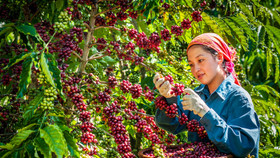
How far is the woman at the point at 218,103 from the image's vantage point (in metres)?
1.50

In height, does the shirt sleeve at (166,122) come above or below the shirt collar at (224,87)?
below

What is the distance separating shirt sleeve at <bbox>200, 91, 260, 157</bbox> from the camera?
58.5 inches

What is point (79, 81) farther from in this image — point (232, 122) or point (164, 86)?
point (232, 122)

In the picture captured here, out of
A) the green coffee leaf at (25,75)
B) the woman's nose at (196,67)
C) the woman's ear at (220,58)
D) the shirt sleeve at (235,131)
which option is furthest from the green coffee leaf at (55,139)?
the woman's ear at (220,58)

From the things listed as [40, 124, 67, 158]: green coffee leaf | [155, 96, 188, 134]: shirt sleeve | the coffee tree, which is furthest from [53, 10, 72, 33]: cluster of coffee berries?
[155, 96, 188, 134]: shirt sleeve

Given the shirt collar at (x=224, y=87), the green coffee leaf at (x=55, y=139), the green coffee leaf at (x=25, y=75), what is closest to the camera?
the green coffee leaf at (x=55, y=139)

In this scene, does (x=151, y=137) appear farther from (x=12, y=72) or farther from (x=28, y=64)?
(x=12, y=72)

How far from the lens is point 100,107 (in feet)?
6.33

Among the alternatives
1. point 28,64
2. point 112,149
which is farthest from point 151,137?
point 28,64

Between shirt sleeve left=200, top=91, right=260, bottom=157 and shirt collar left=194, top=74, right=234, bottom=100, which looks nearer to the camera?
shirt sleeve left=200, top=91, right=260, bottom=157

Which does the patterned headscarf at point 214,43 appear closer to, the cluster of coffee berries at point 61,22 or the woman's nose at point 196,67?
the woman's nose at point 196,67

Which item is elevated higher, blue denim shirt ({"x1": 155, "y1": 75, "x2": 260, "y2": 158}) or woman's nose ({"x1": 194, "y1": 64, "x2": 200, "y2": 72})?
woman's nose ({"x1": 194, "y1": 64, "x2": 200, "y2": 72})

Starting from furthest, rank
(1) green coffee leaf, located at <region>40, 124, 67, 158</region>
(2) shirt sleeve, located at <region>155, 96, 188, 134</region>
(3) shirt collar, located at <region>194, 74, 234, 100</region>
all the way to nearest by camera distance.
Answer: (2) shirt sleeve, located at <region>155, 96, 188, 134</region>
(3) shirt collar, located at <region>194, 74, 234, 100</region>
(1) green coffee leaf, located at <region>40, 124, 67, 158</region>

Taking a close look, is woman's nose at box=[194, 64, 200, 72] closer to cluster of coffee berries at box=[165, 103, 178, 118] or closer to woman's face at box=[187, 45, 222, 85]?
woman's face at box=[187, 45, 222, 85]
